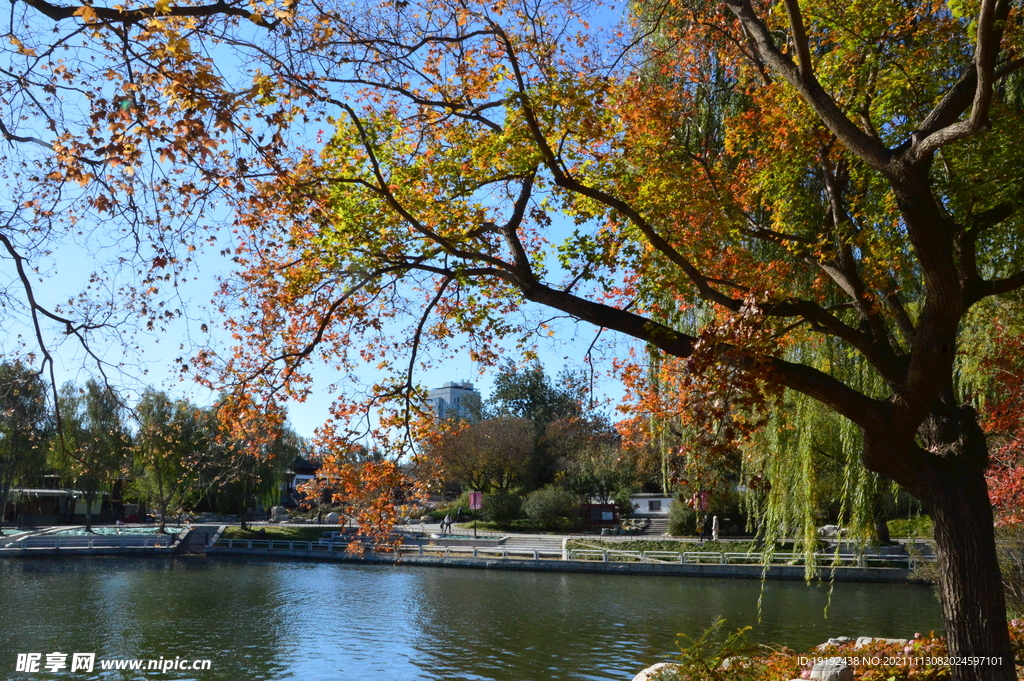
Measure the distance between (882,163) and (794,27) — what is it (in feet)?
3.78

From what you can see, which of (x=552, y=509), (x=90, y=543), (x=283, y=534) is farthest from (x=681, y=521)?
(x=90, y=543)

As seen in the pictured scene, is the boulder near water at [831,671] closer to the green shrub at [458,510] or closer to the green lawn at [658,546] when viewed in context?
the green lawn at [658,546]

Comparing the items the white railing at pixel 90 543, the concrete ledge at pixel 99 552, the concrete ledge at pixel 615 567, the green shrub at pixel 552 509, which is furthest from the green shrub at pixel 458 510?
the concrete ledge at pixel 99 552

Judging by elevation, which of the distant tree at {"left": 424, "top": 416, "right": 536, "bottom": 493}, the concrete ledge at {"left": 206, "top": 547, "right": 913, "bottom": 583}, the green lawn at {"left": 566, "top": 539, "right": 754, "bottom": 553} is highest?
the distant tree at {"left": 424, "top": 416, "right": 536, "bottom": 493}

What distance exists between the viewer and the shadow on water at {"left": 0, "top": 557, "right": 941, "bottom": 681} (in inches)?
542

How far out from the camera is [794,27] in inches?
213

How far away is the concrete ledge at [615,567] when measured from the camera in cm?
2384

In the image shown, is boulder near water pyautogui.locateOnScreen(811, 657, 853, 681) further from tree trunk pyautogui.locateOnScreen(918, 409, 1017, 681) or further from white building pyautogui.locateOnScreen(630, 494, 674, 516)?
white building pyautogui.locateOnScreen(630, 494, 674, 516)

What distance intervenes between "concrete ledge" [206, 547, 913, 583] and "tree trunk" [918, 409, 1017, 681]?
57.2 feet

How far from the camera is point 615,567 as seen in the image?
Answer: 90.0ft

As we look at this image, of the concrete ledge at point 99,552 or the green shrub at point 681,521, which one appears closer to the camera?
the concrete ledge at point 99,552

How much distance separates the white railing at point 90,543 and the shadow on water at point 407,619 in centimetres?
398

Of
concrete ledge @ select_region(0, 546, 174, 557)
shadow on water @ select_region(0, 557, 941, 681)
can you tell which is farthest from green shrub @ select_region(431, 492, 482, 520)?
shadow on water @ select_region(0, 557, 941, 681)

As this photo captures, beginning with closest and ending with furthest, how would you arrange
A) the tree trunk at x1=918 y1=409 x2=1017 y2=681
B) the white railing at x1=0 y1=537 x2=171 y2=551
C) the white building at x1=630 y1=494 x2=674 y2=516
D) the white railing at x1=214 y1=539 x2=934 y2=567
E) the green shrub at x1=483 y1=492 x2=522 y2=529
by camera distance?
the tree trunk at x1=918 y1=409 x2=1017 y2=681, the white railing at x1=214 y1=539 x2=934 y2=567, the white railing at x1=0 y1=537 x2=171 y2=551, the green shrub at x1=483 y1=492 x2=522 y2=529, the white building at x1=630 y1=494 x2=674 y2=516
